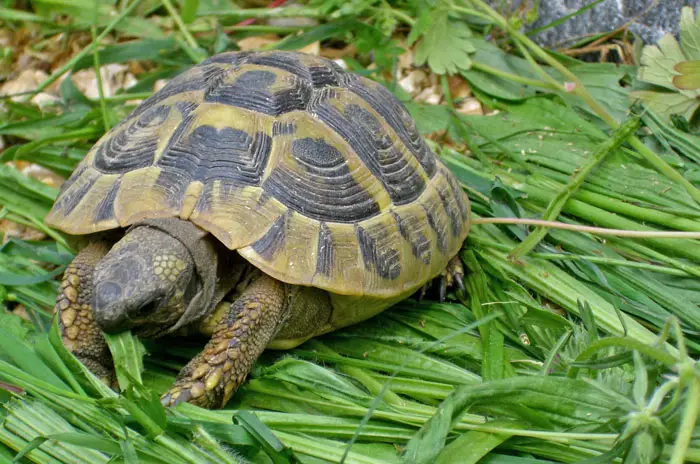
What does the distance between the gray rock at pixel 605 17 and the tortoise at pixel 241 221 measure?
1854 millimetres

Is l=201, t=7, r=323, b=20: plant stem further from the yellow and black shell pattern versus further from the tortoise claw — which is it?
the tortoise claw

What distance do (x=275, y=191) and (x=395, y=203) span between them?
0.48 m

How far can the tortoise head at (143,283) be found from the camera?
69.4 inches

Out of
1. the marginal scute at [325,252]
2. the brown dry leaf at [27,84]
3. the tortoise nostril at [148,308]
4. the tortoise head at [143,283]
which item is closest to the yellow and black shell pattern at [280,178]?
the marginal scute at [325,252]

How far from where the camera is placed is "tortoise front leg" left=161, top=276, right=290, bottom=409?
1.86m

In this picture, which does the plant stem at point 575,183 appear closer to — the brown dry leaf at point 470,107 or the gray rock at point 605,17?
the brown dry leaf at point 470,107

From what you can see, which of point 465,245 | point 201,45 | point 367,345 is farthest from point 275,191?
point 201,45

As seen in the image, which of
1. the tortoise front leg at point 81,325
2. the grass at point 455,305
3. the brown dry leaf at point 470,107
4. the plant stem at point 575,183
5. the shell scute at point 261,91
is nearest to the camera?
the grass at point 455,305

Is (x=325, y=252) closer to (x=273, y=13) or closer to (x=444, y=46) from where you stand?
(x=444, y=46)

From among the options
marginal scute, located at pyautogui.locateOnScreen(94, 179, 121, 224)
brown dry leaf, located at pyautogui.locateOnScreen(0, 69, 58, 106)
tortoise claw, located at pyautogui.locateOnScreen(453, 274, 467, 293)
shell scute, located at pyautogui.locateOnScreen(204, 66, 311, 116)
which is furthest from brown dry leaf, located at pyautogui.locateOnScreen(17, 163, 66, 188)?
tortoise claw, located at pyautogui.locateOnScreen(453, 274, 467, 293)

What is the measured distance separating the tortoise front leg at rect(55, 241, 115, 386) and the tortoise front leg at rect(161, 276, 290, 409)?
0.30m

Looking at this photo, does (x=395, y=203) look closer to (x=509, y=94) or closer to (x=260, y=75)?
(x=260, y=75)

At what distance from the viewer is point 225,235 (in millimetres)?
1948

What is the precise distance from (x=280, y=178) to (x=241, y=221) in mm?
206
